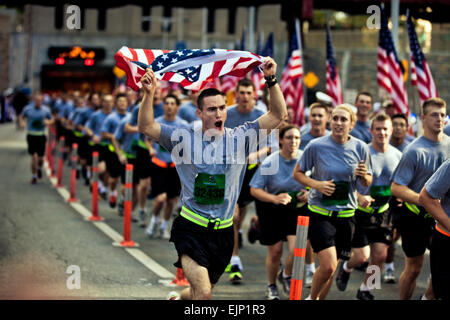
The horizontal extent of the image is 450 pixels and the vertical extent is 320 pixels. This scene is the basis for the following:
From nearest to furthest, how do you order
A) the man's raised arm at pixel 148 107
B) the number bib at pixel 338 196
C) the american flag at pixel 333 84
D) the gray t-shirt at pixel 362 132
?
the man's raised arm at pixel 148 107 → the number bib at pixel 338 196 → the gray t-shirt at pixel 362 132 → the american flag at pixel 333 84

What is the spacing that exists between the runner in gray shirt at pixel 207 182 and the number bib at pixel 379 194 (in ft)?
10.3

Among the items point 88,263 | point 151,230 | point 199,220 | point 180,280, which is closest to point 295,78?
point 151,230

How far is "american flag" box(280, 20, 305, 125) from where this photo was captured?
682 inches

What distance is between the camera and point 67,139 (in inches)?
998

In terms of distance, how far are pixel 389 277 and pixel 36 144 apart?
1236 cm

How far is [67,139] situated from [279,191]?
55.6 ft

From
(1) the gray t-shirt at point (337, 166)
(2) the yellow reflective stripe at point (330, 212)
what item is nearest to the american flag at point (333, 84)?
(1) the gray t-shirt at point (337, 166)

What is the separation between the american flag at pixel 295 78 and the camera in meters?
17.3

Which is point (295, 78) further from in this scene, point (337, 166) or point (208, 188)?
point (208, 188)

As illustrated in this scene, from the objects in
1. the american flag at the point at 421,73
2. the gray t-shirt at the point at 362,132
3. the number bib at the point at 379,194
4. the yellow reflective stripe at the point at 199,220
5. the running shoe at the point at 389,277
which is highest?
the american flag at the point at 421,73

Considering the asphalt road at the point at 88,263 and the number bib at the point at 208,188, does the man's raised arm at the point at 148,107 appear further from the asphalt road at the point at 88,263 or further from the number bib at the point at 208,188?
the asphalt road at the point at 88,263

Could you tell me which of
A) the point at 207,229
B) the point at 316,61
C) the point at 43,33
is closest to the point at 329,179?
the point at 207,229

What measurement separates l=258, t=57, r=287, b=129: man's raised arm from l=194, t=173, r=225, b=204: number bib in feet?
1.85

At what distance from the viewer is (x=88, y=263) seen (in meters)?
10.6
